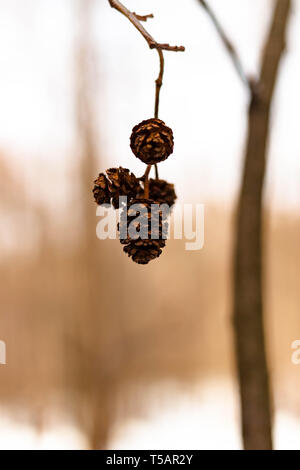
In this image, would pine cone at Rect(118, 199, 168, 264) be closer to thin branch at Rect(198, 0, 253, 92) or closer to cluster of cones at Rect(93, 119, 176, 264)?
cluster of cones at Rect(93, 119, 176, 264)

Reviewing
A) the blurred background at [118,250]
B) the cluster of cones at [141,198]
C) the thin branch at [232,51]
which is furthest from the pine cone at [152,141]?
the blurred background at [118,250]

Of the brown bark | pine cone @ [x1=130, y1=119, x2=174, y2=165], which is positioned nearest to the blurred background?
the brown bark

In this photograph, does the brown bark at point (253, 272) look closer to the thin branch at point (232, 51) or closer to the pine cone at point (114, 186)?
the thin branch at point (232, 51)

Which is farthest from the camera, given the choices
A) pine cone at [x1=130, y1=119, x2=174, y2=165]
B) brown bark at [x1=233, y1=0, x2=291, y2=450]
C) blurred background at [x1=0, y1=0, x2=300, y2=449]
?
blurred background at [x1=0, y1=0, x2=300, y2=449]

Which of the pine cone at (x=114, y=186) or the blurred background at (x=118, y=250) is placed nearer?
the pine cone at (x=114, y=186)
